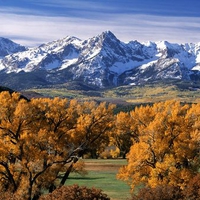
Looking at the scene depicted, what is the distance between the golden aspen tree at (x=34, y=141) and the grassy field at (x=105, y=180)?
40.3ft

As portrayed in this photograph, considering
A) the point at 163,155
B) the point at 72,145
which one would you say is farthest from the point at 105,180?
the point at 163,155

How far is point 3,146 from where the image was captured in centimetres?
4603

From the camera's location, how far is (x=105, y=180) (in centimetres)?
7950

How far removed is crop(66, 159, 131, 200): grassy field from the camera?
64500 millimetres

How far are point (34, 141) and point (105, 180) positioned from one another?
34.4 m

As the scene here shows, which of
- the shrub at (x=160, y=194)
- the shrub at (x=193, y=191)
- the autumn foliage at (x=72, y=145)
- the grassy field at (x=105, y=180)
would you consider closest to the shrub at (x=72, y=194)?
the shrub at (x=160, y=194)

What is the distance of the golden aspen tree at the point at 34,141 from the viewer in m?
46.6

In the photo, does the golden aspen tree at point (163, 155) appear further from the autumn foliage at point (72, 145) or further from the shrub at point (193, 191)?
the shrub at point (193, 191)

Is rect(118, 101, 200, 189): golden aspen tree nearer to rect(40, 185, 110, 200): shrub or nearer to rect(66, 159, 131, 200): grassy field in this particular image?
rect(66, 159, 131, 200): grassy field

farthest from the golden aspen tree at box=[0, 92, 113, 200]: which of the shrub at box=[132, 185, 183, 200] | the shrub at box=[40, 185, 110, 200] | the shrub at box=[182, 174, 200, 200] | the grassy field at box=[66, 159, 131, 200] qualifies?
the shrub at box=[182, 174, 200, 200]

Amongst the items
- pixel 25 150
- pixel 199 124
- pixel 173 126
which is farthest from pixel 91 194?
pixel 199 124

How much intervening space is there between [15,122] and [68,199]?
15471 mm

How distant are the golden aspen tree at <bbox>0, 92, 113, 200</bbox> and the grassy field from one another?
12291 millimetres

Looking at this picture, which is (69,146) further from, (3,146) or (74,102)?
(3,146)
